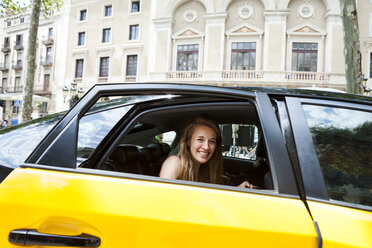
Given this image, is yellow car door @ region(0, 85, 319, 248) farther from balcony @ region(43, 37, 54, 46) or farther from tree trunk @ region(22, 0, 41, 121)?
balcony @ region(43, 37, 54, 46)

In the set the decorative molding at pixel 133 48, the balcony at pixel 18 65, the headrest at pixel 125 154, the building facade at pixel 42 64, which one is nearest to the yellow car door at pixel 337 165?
the headrest at pixel 125 154

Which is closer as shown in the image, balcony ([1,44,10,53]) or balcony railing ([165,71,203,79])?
balcony railing ([165,71,203,79])

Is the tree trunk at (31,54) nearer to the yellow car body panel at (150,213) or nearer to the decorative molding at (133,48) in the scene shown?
the yellow car body panel at (150,213)

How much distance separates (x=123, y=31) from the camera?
2491 centimetres

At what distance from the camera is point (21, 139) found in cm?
169

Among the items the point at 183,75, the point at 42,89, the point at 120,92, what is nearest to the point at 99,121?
the point at 120,92

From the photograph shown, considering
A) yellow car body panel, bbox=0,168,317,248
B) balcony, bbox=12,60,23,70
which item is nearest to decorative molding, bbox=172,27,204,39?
balcony, bbox=12,60,23,70

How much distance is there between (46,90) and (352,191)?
99.7ft

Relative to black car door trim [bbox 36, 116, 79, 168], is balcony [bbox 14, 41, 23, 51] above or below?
above

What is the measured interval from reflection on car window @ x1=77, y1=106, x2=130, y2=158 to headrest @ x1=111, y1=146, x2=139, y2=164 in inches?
10.5

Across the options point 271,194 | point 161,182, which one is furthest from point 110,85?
point 271,194

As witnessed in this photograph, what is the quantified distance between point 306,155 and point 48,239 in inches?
39.2

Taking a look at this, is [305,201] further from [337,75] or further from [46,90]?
[46,90]

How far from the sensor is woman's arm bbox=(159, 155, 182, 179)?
1702 millimetres
